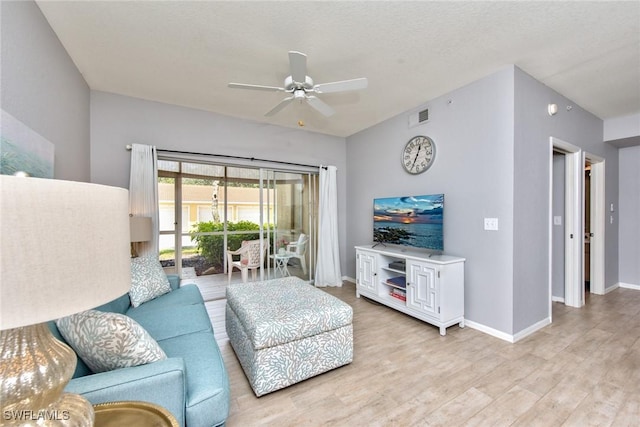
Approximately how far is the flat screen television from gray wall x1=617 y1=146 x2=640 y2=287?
144 inches

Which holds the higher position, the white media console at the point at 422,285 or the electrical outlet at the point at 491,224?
the electrical outlet at the point at 491,224

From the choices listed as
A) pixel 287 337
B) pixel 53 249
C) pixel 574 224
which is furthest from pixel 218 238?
pixel 574 224

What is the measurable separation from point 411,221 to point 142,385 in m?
2.98

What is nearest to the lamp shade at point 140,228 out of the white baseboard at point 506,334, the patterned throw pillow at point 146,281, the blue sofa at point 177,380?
the patterned throw pillow at point 146,281

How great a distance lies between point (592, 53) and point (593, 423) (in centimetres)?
284

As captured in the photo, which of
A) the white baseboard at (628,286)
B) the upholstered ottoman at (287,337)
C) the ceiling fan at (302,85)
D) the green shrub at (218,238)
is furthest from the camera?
the green shrub at (218,238)

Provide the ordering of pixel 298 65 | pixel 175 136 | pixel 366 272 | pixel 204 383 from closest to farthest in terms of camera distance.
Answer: pixel 204 383 < pixel 298 65 < pixel 175 136 < pixel 366 272

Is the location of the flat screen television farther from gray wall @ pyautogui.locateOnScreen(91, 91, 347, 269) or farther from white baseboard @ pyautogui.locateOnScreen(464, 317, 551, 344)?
gray wall @ pyautogui.locateOnScreen(91, 91, 347, 269)

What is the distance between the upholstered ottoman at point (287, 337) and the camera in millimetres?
1753

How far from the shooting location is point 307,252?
4.63 metres

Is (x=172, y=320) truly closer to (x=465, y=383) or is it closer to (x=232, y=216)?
(x=465, y=383)

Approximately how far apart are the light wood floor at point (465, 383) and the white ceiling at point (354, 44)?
2.60m

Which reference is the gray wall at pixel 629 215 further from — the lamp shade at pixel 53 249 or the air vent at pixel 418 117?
the lamp shade at pixel 53 249

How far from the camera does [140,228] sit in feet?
9.32
